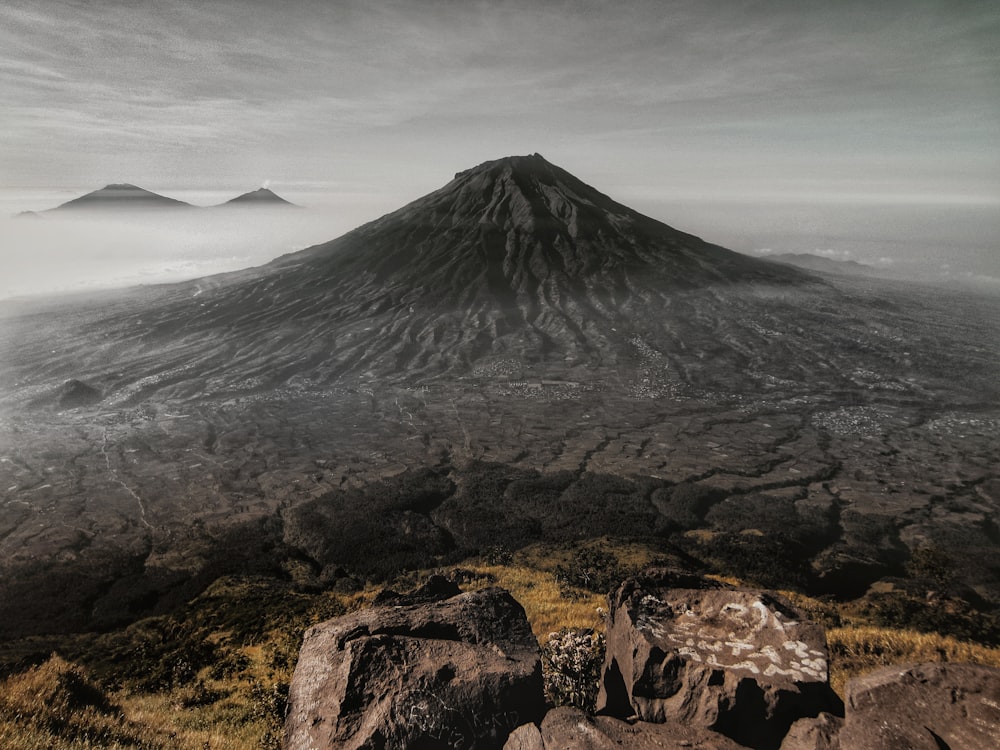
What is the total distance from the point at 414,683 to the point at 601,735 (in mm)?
3293

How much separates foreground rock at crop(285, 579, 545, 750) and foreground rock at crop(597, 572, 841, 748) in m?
1.96

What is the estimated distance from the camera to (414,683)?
973 centimetres

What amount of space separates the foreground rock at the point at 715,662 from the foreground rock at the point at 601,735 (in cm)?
48

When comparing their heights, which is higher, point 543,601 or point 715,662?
point 715,662

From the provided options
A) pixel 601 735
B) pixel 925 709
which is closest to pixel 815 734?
pixel 925 709

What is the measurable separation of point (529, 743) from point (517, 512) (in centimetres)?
2957

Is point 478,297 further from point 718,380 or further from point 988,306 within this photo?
point 988,306

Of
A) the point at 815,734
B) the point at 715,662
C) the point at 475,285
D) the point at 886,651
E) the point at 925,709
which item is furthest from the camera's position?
the point at 475,285

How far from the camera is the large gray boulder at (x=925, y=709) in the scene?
24.8 feet

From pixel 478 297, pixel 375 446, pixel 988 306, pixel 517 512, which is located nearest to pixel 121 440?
pixel 375 446

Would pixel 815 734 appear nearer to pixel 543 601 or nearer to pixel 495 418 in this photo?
pixel 543 601

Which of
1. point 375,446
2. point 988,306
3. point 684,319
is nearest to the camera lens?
point 375,446

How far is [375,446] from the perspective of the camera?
51750mm

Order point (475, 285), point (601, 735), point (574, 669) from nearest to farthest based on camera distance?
1. point (601, 735)
2. point (574, 669)
3. point (475, 285)
